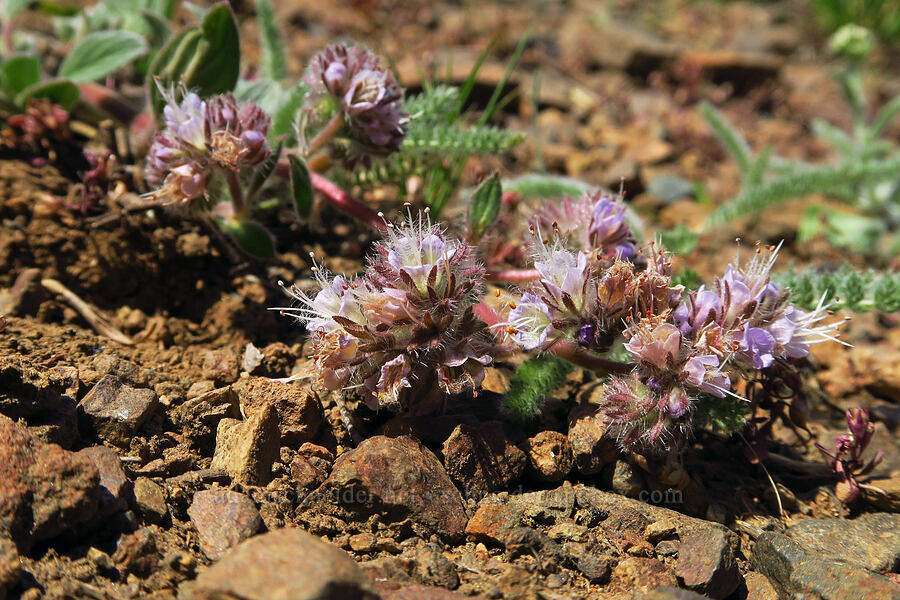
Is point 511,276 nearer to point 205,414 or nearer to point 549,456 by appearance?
point 549,456

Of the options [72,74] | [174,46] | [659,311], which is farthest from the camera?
[72,74]

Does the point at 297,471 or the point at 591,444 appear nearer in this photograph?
the point at 297,471

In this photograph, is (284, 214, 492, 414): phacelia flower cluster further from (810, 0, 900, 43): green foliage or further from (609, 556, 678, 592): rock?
(810, 0, 900, 43): green foliage

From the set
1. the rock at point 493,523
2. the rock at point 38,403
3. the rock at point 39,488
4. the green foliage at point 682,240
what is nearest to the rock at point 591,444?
the rock at point 493,523

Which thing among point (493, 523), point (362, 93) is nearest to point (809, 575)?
point (493, 523)

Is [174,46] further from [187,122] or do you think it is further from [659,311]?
[659,311]

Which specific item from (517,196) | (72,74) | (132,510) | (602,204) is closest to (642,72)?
(517,196)
